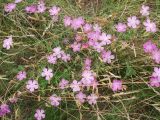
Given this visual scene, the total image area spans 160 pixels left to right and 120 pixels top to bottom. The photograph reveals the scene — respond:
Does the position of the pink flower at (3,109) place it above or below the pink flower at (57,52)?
below

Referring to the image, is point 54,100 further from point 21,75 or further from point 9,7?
point 9,7

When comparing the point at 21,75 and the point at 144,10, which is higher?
the point at 144,10

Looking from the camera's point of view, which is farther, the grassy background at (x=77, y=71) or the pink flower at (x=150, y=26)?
the pink flower at (x=150, y=26)

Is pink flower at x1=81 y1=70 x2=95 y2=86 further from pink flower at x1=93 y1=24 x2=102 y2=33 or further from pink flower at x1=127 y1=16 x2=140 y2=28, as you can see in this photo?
pink flower at x1=127 y1=16 x2=140 y2=28

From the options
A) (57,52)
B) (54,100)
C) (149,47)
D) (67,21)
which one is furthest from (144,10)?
(54,100)

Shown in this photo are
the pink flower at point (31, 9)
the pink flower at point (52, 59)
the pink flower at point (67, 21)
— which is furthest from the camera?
the pink flower at point (31, 9)

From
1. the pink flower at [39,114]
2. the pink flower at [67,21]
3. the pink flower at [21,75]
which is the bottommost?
the pink flower at [39,114]

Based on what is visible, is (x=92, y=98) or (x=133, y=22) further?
(x=133, y=22)

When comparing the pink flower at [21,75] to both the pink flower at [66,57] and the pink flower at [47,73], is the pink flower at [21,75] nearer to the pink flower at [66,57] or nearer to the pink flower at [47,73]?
the pink flower at [47,73]

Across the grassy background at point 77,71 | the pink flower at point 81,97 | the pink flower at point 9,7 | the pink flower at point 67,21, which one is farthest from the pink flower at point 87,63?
the pink flower at point 9,7
